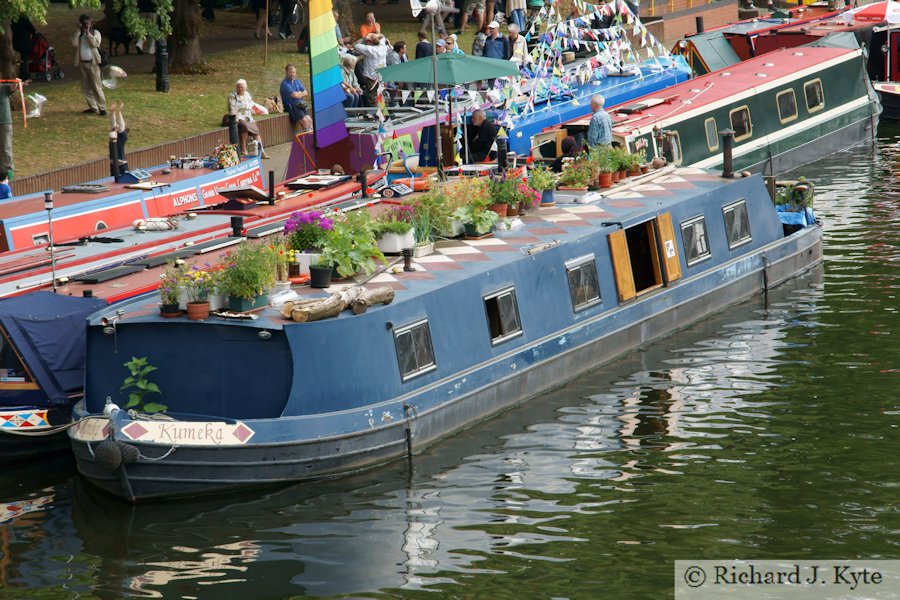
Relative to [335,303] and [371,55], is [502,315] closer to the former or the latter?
[335,303]

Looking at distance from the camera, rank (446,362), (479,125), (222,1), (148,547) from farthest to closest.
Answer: (222,1)
(479,125)
(446,362)
(148,547)

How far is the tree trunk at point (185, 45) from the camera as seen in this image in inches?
1394

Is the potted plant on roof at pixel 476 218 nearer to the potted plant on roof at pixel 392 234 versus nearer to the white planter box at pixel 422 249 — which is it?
the white planter box at pixel 422 249

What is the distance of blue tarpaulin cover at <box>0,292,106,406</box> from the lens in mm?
16031

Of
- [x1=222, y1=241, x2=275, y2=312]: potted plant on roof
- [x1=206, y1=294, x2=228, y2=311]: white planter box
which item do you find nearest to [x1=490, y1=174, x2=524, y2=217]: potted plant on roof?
[x1=222, y1=241, x2=275, y2=312]: potted plant on roof

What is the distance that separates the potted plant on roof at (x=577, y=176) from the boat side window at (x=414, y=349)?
538 centimetres

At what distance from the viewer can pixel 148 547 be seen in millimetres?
13758

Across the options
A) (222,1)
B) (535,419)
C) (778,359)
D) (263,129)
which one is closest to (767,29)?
(263,129)

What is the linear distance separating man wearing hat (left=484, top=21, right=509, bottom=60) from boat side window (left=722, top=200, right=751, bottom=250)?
41.8 ft

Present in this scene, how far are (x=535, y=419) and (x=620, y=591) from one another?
440 centimetres

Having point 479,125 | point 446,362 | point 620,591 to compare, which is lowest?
point 620,591

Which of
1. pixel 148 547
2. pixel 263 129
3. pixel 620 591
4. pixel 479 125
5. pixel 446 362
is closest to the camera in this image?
pixel 620 591

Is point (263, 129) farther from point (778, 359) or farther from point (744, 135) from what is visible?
point (778, 359)

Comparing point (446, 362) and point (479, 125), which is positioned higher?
point (479, 125)
